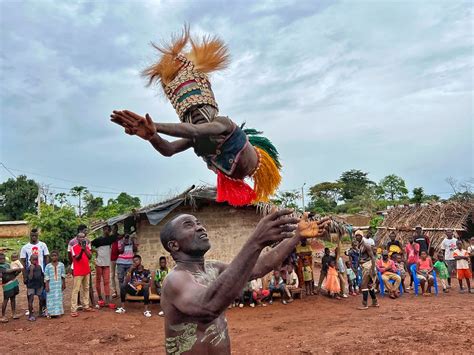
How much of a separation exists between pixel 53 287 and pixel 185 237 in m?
7.56

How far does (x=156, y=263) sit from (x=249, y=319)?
10.3ft

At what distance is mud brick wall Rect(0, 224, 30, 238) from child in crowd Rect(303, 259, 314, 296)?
23421 mm

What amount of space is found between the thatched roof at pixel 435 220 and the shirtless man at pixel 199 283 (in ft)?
48.0

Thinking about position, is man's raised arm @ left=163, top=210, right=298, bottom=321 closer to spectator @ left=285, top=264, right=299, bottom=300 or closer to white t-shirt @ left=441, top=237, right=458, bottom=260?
spectator @ left=285, top=264, right=299, bottom=300

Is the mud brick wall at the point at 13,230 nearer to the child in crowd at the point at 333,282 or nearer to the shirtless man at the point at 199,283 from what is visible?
the child in crowd at the point at 333,282

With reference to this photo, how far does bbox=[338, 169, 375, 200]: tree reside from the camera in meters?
48.7

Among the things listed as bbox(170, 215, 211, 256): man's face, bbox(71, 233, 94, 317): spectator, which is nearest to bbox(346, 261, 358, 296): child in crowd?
bbox(71, 233, 94, 317): spectator

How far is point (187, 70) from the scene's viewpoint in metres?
2.87

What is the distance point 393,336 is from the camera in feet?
23.6

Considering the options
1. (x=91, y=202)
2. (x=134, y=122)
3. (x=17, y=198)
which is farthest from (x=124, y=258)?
(x=17, y=198)

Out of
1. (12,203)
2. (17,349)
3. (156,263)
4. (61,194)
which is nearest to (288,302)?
(156,263)

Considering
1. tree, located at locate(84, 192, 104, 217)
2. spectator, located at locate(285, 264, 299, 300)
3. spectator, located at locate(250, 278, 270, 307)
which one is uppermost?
tree, located at locate(84, 192, 104, 217)

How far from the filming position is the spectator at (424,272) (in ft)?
38.2

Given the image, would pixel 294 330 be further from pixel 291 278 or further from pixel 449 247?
pixel 449 247
